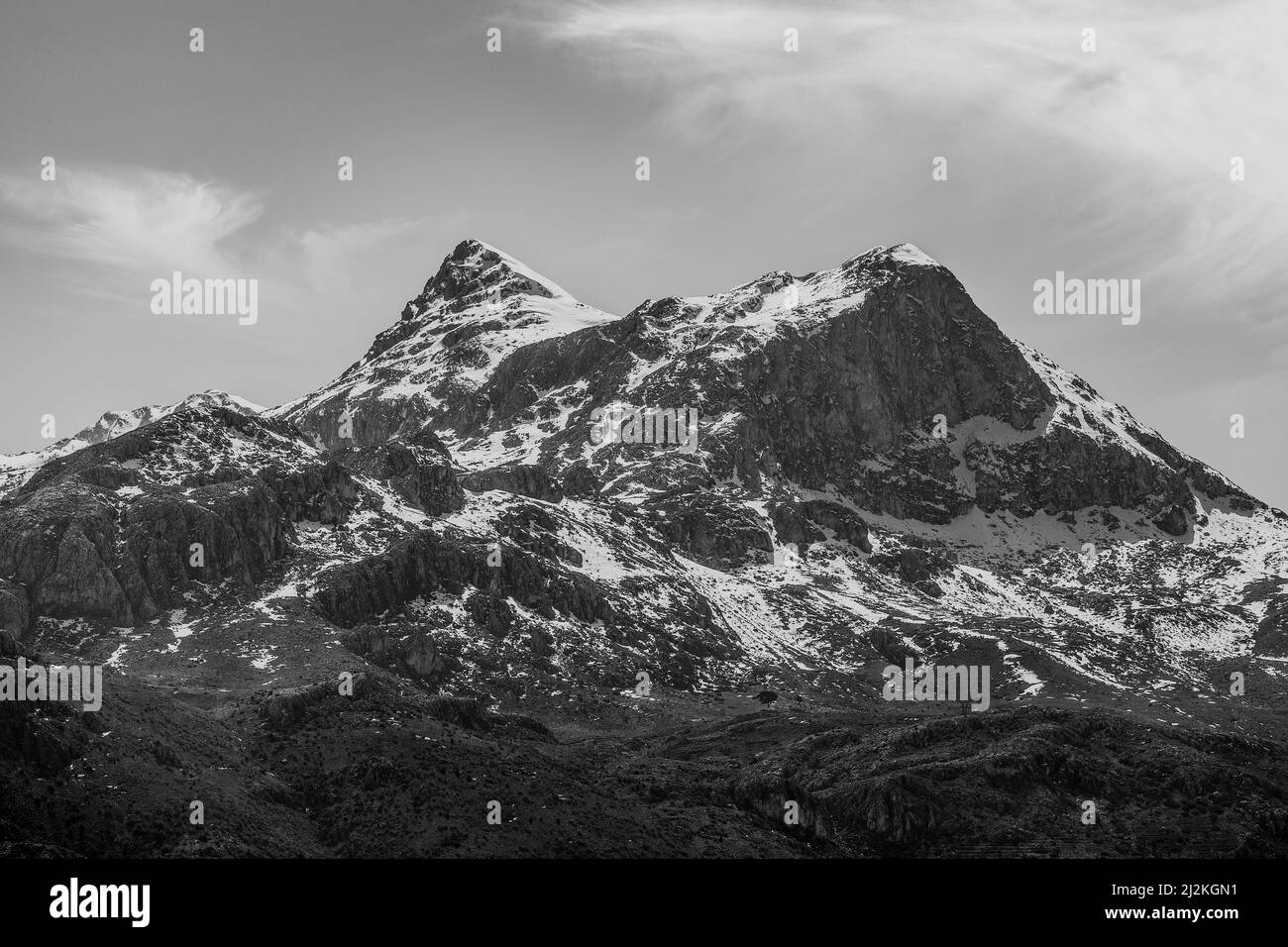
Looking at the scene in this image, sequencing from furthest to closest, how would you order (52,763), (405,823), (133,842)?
(405,823) → (52,763) → (133,842)
